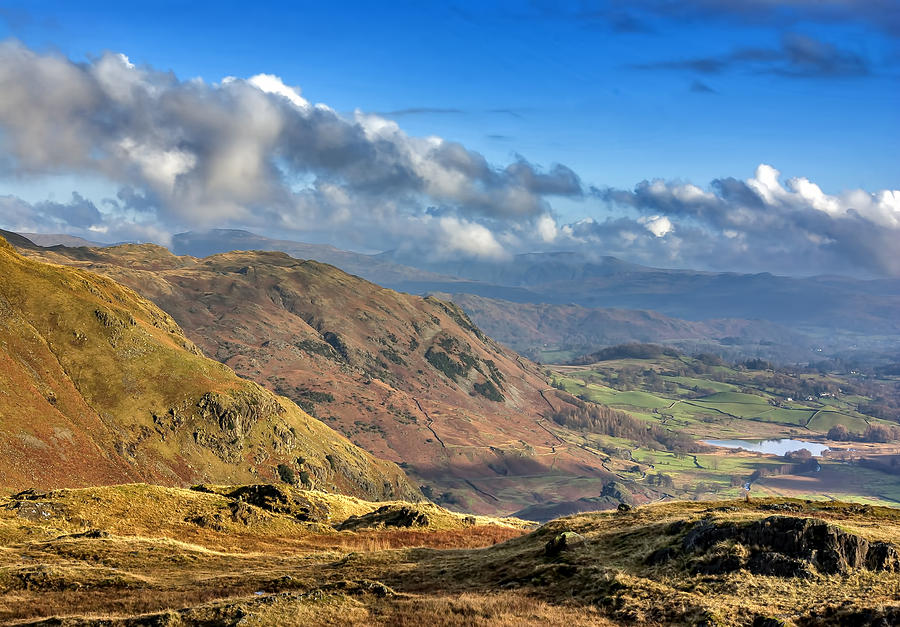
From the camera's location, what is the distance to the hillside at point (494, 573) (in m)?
38.0

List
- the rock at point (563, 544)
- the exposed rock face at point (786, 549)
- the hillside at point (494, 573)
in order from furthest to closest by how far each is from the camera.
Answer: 1. the rock at point (563, 544)
2. the exposed rock face at point (786, 549)
3. the hillside at point (494, 573)

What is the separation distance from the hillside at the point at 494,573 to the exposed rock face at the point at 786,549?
95 mm

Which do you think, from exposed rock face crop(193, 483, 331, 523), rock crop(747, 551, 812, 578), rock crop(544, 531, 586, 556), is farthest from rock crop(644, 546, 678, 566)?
exposed rock face crop(193, 483, 331, 523)

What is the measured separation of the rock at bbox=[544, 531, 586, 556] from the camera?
5497 cm

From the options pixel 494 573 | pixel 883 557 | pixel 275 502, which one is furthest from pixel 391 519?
pixel 883 557

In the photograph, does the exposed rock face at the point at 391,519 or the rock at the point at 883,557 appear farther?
the exposed rock face at the point at 391,519

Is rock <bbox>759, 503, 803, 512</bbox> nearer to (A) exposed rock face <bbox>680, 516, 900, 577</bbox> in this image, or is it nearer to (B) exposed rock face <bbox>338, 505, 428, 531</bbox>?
(A) exposed rock face <bbox>680, 516, 900, 577</bbox>

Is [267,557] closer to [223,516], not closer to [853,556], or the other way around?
[223,516]

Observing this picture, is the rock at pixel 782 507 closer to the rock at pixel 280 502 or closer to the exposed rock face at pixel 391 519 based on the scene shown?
the exposed rock face at pixel 391 519

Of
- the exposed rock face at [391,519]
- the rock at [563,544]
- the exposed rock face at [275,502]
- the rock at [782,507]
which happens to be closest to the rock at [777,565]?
the rock at [563,544]

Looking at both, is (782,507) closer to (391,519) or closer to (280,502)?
(391,519)

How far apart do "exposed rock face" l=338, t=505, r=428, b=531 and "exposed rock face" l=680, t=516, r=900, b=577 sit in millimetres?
50818

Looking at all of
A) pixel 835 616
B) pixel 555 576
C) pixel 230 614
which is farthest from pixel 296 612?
pixel 835 616

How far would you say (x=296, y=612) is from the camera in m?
37.8
